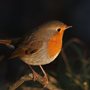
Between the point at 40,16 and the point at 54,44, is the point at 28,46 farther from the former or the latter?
the point at 40,16

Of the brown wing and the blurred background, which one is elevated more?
the brown wing

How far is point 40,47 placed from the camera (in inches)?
144

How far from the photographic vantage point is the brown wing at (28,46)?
356cm

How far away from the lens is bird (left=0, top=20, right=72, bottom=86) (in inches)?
139

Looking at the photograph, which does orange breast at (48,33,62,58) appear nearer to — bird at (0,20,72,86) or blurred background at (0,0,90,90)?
bird at (0,20,72,86)

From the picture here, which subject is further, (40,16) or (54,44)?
(40,16)

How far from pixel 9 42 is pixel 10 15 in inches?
85.2

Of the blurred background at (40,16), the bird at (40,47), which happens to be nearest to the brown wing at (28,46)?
the bird at (40,47)

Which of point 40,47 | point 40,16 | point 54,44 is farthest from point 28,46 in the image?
point 40,16

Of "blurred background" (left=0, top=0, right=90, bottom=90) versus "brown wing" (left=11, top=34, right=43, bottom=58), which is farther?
"blurred background" (left=0, top=0, right=90, bottom=90)

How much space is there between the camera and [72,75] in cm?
411

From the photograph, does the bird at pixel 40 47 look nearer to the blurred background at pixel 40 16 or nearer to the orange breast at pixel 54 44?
the orange breast at pixel 54 44

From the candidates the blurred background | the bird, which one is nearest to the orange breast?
the bird

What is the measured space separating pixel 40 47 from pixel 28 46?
0.09 metres
